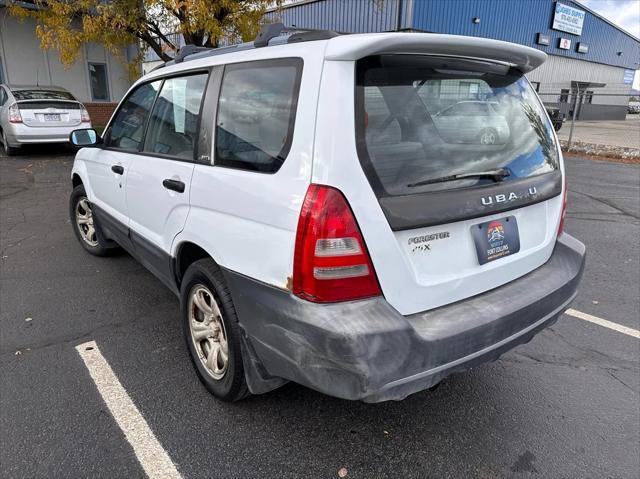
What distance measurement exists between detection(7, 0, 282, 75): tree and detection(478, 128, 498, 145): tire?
7.67 metres

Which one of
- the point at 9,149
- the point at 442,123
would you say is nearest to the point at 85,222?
the point at 442,123

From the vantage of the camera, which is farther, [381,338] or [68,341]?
[68,341]

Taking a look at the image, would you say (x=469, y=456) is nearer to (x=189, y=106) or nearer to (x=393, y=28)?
(x=189, y=106)

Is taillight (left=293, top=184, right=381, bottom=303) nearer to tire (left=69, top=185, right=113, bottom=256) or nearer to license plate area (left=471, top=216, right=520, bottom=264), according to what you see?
license plate area (left=471, top=216, right=520, bottom=264)

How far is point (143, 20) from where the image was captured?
9.84m

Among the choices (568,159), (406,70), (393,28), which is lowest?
(568,159)

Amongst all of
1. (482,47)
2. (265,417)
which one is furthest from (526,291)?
(265,417)

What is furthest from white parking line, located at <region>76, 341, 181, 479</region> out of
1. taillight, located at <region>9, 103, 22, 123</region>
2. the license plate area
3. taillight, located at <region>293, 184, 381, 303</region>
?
taillight, located at <region>9, 103, 22, 123</region>

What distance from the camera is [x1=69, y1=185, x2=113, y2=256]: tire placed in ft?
15.3

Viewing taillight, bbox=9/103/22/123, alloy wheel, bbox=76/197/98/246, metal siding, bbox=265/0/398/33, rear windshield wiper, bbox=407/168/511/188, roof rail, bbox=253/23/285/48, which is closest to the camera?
rear windshield wiper, bbox=407/168/511/188

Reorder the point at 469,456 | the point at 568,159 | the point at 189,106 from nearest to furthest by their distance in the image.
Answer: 1. the point at 469,456
2. the point at 189,106
3. the point at 568,159

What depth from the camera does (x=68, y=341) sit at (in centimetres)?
327

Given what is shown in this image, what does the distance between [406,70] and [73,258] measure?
4.20 meters

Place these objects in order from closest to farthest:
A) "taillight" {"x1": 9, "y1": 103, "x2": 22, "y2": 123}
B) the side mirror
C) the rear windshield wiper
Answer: the rear windshield wiper < the side mirror < "taillight" {"x1": 9, "y1": 103, "x2": 22, "y2": 123}
